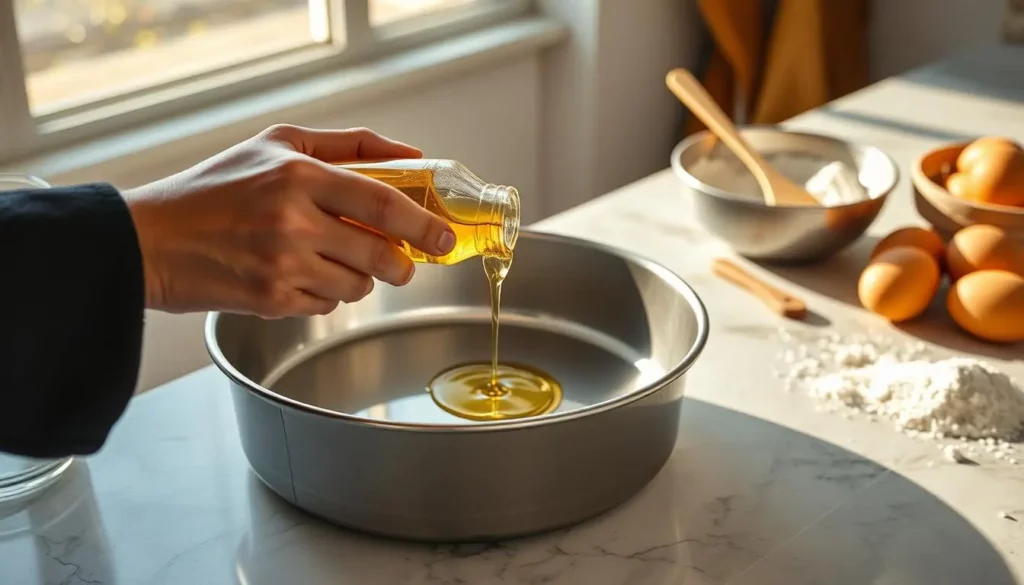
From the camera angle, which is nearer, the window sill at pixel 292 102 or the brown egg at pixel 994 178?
→ the brown egg at pixel 994 178

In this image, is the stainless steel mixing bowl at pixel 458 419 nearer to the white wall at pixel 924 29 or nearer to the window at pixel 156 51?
the window at pixel 156 51

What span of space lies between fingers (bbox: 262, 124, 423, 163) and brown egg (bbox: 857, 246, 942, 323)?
499 mm

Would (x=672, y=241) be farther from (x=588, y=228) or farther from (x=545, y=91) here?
(x=545, y=91)

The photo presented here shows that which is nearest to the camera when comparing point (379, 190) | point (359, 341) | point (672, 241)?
point (379, 190)

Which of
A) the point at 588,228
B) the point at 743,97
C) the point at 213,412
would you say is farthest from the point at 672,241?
the point at 743,97

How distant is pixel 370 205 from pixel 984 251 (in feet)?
2.24

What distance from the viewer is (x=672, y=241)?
129 cm

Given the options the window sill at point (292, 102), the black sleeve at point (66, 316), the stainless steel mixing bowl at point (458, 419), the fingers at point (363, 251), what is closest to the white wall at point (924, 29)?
the window sill at point (292, 102)

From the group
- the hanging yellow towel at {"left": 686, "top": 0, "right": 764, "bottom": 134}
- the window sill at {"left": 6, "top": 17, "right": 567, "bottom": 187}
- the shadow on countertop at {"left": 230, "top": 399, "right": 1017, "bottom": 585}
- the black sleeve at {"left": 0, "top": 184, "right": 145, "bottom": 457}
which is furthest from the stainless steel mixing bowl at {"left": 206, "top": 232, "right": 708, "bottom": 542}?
A: the hanging yellow towel at {"left": 686, "top": 0, "right": 764, "bottom": 134}

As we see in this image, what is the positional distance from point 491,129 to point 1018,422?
129 centimetres

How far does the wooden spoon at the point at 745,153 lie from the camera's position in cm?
126

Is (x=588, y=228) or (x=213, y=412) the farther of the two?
(x=588, y=228)

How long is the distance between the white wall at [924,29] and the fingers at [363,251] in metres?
1.89

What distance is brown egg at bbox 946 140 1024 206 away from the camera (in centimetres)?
116
